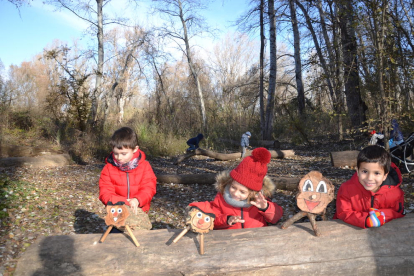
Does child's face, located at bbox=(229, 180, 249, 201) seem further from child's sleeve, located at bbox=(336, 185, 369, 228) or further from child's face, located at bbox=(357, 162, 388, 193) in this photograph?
child's face, located at bbox=(357, 162, 388, 193)

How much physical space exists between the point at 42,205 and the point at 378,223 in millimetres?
4556

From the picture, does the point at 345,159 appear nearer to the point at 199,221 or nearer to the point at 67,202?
the point at 67,202

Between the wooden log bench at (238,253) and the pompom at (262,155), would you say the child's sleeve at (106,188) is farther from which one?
the pompom at (262,155)

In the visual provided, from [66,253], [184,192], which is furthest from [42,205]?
[66,253]

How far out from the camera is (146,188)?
10.00 ft

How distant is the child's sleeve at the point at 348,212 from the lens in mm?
2422

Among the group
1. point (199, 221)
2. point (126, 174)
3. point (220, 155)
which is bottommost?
point (220, 155)

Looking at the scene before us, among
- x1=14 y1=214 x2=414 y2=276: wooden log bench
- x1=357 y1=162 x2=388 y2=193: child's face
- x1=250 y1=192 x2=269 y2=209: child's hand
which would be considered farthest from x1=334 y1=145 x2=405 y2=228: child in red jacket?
x1=250 y1=192 x2=269 y2=209: child's hand

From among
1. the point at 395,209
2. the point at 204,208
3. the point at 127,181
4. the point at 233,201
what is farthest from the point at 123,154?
the point at 395,209

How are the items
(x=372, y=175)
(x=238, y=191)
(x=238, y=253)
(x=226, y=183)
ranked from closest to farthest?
(x=238, y=253), (x=372, y=175), (x=238, y=191), (x=226, y=183)

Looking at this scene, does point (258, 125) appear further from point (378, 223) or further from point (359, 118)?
point (378, 223)

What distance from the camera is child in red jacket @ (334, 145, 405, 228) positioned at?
97.2 inches

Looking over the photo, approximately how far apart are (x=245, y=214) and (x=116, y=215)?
107 cm

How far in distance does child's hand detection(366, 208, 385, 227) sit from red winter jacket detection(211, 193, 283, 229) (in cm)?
67
